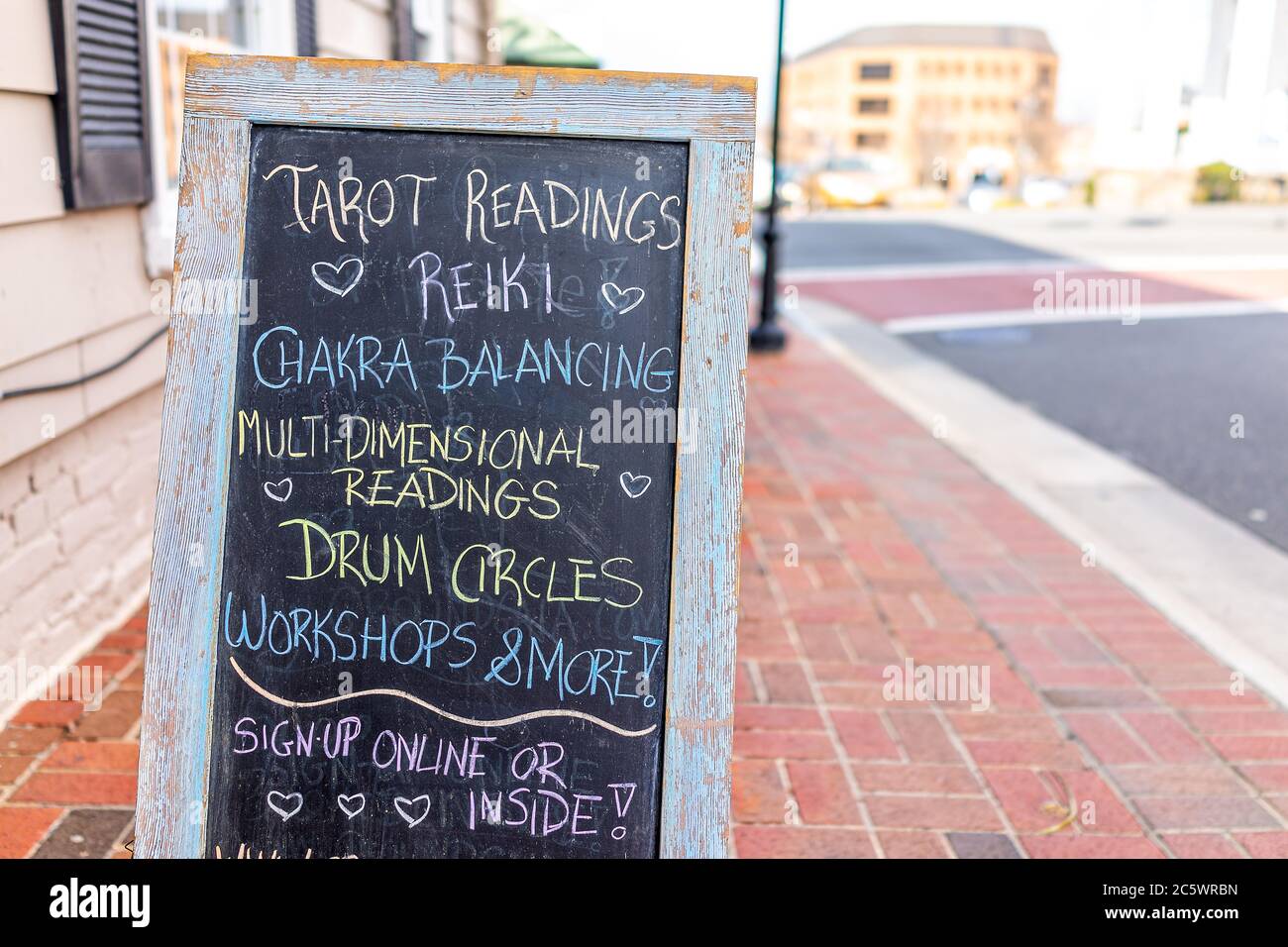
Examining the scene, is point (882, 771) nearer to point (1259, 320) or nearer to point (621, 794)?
point (621, 794)

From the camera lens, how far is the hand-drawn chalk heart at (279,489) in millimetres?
2086

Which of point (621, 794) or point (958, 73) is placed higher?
point (958, 73)

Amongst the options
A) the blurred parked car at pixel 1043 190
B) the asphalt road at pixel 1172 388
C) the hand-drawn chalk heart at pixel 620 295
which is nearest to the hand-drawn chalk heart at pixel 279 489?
the hand-drawn chalk heart at pixel 620 295

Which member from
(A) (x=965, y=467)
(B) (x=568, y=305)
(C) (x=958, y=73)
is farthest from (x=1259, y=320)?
(C) (x=958, y=73)

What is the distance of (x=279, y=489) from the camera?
2090 mm

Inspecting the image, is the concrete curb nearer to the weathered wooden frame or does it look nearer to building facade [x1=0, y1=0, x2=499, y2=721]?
the weathered wooden frame

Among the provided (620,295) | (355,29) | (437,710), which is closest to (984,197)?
(355,29)

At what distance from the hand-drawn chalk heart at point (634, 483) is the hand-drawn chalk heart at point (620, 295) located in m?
0.30

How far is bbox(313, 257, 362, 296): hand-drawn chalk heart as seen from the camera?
2.10 meters

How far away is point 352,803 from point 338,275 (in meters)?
0.96

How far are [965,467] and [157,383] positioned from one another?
12.8ft

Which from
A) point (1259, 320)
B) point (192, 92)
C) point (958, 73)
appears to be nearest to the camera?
point (192, 92)

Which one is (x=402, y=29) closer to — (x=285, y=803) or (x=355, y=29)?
(x=355, y=29)
